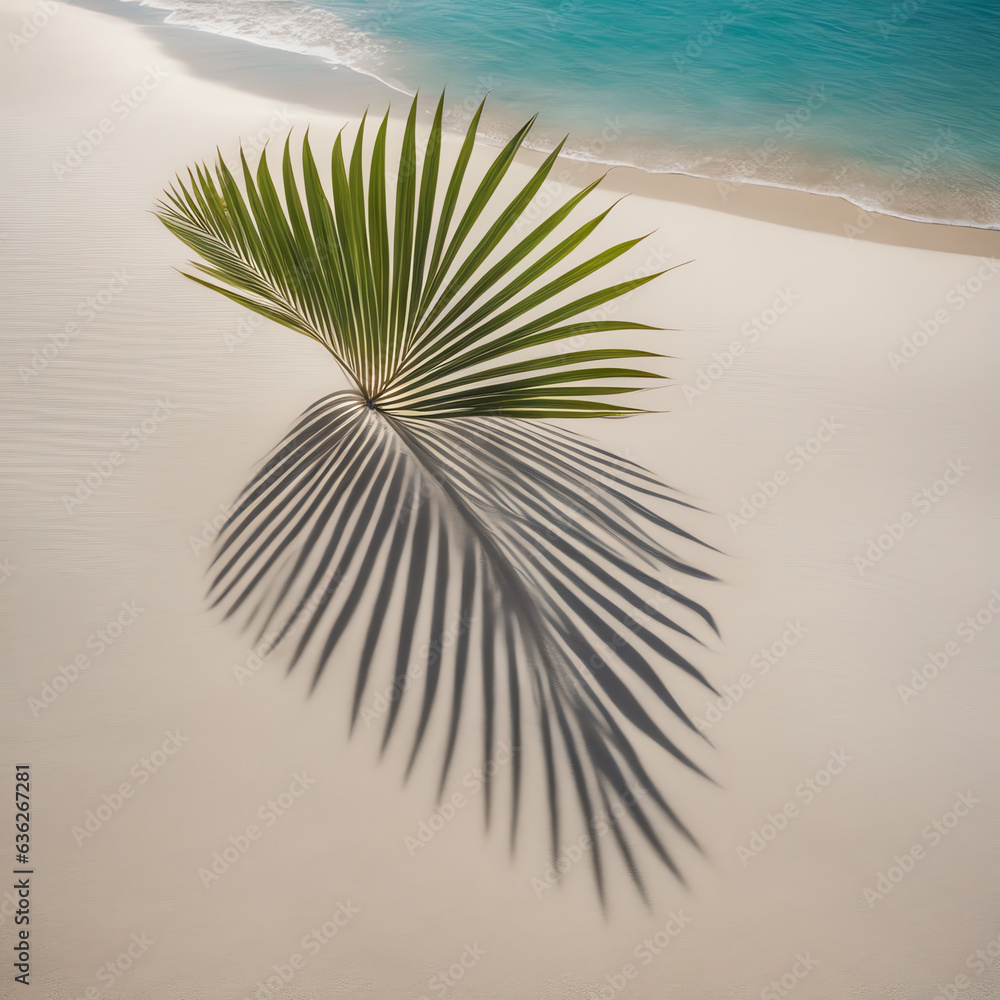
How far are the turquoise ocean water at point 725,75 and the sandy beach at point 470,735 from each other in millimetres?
3103

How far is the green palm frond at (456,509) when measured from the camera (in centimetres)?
221

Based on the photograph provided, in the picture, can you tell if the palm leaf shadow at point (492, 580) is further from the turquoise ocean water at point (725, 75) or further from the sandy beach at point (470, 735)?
the turquoise ocean water at point (725, 75)

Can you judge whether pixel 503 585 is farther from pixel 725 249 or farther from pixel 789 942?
pixel 725 249

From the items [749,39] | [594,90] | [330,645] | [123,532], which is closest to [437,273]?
[330,645]

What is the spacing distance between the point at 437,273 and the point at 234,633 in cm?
128

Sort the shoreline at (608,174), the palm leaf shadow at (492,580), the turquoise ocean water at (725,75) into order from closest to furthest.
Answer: the palm leaf shadow at (492,580)
the shoreline at (608,174)
the turquoise ocean water at (725,75)

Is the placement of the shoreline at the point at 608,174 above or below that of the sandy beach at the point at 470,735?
above

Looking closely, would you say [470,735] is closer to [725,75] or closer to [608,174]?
[608,174]

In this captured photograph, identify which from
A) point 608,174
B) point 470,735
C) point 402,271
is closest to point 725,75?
point 608,174

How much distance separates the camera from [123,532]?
2643 millimetres

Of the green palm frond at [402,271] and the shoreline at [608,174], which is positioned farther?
the shoreline at [608,174]

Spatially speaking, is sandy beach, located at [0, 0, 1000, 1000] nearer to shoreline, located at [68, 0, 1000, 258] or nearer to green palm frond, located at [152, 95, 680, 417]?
green palm frond, located at [152, 95, 680, 417]

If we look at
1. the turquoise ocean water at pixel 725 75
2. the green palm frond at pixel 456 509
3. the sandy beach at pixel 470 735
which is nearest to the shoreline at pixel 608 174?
the turquoise ocean water at pixel 725 75

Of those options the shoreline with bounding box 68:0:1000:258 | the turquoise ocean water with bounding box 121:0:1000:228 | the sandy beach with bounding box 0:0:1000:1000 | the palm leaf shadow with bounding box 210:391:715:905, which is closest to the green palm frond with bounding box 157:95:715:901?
the palm leaf shadow with bounding box 210:391:715:905
